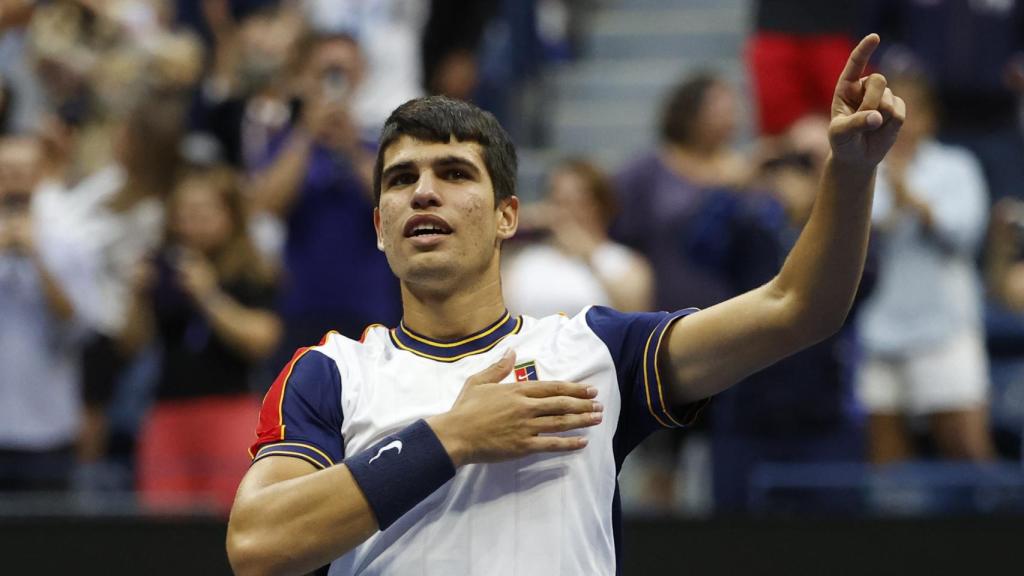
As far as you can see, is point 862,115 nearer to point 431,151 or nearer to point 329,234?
point 431,151

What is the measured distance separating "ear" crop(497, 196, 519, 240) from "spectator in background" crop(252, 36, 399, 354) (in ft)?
9.54

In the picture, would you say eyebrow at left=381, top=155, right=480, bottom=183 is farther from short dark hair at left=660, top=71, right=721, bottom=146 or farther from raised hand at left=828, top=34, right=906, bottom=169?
short dark hair at left=660, top=71, right=721, bottom=146

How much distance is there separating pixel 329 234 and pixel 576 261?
105 cm

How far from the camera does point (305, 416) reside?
3340mm

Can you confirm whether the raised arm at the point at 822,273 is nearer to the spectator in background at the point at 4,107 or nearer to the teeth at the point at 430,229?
the teeth at the point at 430,229

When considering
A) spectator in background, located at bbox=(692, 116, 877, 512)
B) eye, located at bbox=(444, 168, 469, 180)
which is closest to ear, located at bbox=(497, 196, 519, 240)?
eye, located at bbox=(444, 168, 469, 180)

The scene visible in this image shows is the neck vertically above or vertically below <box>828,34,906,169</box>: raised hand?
below

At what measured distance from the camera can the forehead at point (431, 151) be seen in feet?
11.4

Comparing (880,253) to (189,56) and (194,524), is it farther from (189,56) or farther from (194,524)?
(189,56)

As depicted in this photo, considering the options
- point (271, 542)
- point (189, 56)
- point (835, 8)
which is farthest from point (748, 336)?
point (189, 56)

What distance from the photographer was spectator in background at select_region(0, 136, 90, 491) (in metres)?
6.68

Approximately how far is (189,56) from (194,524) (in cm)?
262

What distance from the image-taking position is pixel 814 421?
241 inches

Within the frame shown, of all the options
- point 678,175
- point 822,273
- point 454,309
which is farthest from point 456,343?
point 678,175
